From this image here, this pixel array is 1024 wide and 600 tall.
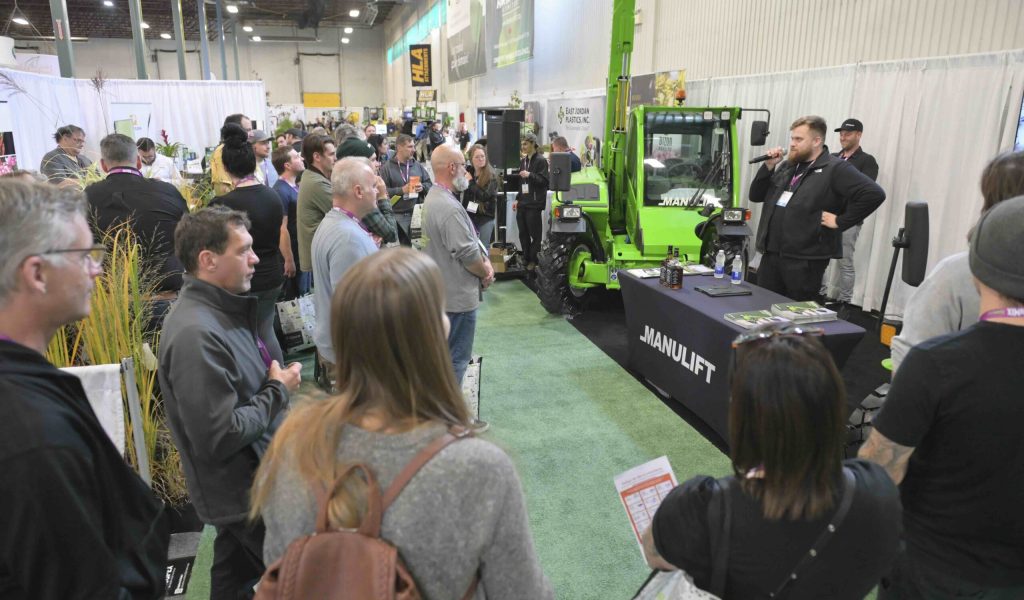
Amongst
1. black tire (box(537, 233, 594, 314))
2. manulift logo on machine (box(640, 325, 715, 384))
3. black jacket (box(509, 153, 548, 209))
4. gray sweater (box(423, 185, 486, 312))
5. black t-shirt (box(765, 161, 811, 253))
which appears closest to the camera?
gray sweater (box(423, 185, 486, 312))

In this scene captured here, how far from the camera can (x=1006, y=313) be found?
1.34m

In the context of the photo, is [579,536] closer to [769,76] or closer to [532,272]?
[532,272]

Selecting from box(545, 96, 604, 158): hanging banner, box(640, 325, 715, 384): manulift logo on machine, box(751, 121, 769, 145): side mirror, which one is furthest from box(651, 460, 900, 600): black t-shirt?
box(545, 96, 604, 158): hanging banner

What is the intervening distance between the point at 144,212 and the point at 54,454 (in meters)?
3.04

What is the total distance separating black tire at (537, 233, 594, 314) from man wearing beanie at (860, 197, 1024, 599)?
455 cm

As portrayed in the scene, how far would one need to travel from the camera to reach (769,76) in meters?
7.41

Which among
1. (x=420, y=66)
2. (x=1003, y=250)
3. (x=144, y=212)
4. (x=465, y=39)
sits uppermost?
(x=465, y=39)

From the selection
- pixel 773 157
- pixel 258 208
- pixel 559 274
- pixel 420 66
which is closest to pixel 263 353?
pixel 258 208

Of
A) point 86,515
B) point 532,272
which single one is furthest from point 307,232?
point 532,272

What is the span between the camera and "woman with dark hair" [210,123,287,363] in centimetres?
367

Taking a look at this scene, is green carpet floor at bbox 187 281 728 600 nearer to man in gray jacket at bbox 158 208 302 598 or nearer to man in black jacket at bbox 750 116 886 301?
man in gray jacket at bbox 158 208 302 598

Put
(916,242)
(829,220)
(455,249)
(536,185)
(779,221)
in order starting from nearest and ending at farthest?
(916,242) < (455,249) < (829,220) < (779,221) < (536,185)

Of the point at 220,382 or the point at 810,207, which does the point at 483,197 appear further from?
the point at 220,382

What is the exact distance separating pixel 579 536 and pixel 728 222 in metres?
3.37
